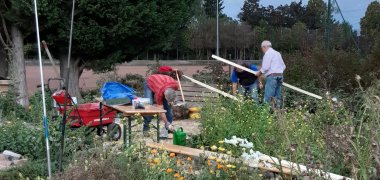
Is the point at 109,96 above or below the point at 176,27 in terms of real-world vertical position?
below

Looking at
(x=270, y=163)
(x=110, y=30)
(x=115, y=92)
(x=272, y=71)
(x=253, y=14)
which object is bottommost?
(x=270, y=163)

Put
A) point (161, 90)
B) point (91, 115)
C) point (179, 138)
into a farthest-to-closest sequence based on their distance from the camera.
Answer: point (91, 115) → point (161, 90) → point (179, 138)

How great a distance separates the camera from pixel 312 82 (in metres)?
11.6

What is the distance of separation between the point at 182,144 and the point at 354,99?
11.2 ft

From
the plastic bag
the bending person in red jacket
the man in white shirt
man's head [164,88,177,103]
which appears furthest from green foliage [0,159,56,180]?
the man in white shirt

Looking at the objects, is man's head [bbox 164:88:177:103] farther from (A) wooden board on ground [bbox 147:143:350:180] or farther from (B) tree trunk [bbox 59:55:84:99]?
(B) tree trunk [bbox 59:55:84:99]

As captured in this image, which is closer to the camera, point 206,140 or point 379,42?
point 206,140

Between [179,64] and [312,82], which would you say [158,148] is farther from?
[179,64]

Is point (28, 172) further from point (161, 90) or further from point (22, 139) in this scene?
point (161, 90)

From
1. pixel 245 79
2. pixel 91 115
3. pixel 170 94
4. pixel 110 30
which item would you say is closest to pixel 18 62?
pixel 110 30

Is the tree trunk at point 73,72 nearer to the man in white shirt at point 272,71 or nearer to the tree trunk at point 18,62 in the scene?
the tree trunk at point 18,62

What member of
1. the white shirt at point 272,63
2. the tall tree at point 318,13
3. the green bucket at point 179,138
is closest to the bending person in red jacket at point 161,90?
the green bucket at point 179,138

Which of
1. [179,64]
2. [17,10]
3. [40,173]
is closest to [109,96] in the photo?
[40,173]

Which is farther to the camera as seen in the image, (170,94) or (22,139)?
(170,94)
